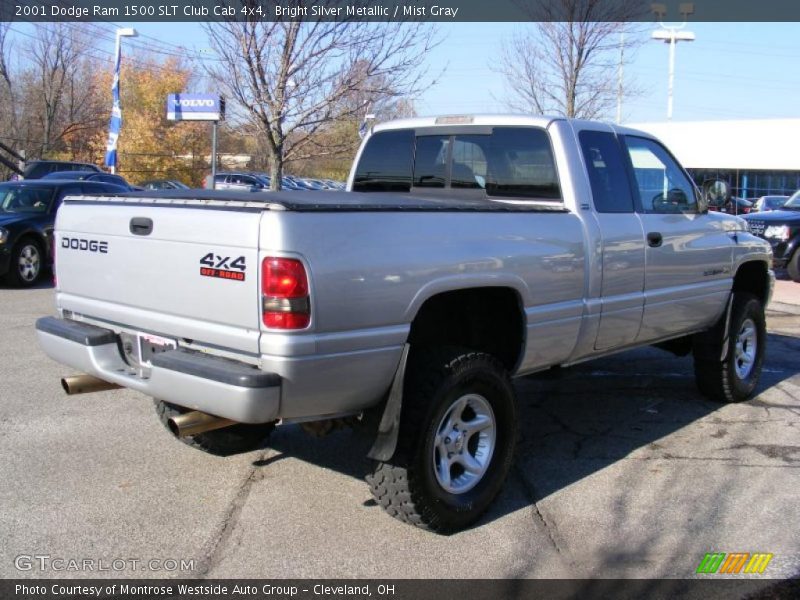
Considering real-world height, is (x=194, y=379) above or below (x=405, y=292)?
below

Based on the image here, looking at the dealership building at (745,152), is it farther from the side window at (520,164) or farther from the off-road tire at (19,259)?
the side window at (520,164)

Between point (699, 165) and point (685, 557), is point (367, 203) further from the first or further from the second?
Result: point (699, 165)

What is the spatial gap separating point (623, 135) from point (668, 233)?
73cm

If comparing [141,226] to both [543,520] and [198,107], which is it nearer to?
[543,520]

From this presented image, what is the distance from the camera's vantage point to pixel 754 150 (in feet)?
122

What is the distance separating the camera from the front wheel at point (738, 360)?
6.29 metres

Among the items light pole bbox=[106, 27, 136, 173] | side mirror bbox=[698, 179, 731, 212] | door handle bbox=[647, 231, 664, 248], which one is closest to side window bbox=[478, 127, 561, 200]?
door handle bbox=[647, 231, 664, 248]

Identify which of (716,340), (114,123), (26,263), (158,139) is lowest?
(716,340)

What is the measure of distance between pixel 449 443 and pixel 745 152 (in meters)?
37.8

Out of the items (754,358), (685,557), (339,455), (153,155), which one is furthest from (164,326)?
A: (153,155)

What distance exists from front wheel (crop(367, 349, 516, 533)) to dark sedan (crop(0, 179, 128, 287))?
916cm

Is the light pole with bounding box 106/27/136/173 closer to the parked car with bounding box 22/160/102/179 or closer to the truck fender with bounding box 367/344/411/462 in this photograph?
the parked car with bounding box 22/160/102/179

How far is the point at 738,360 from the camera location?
21.5 ft

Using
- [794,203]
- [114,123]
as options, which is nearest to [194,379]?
[794,203]
